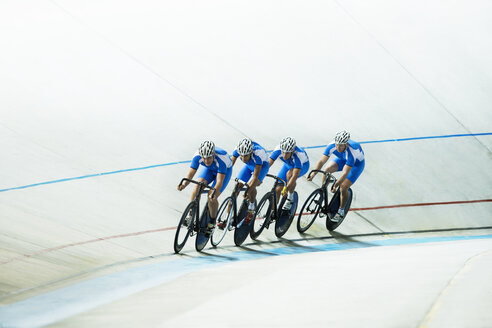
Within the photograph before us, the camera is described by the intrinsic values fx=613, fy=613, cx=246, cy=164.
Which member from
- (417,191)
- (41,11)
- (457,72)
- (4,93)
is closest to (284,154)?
(417,191)

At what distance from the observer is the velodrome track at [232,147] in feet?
12.0

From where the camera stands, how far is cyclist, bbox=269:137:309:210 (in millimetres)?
5922

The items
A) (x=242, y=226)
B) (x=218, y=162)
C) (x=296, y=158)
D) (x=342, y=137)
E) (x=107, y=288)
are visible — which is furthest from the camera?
(x=342, y=137)

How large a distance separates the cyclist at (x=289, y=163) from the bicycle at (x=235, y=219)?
461 mm

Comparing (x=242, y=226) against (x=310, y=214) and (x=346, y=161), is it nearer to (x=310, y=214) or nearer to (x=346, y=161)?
(x=310, y=214)

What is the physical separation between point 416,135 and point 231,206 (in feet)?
15.3

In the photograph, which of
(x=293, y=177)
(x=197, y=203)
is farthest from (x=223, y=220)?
(x=293, y=177)

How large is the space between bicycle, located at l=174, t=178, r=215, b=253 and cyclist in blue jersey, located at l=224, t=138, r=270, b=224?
0.45 m

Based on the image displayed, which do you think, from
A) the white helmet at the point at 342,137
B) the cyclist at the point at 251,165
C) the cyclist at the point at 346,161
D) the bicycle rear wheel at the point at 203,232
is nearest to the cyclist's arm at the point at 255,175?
the cyclist at the point at 251,165

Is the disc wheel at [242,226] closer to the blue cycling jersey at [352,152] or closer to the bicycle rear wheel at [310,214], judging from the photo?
the bicycle rear wheel at [310,214]

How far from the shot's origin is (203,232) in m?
5.59

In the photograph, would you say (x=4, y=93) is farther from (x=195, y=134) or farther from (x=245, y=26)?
(x=245, y=26)

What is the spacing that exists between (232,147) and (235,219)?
3022 millimetres

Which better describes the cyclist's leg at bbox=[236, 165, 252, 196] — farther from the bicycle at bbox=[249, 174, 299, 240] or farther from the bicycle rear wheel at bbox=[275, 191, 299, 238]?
the bicycle rear wheel at bbox=[275, 191, 299, 238]
